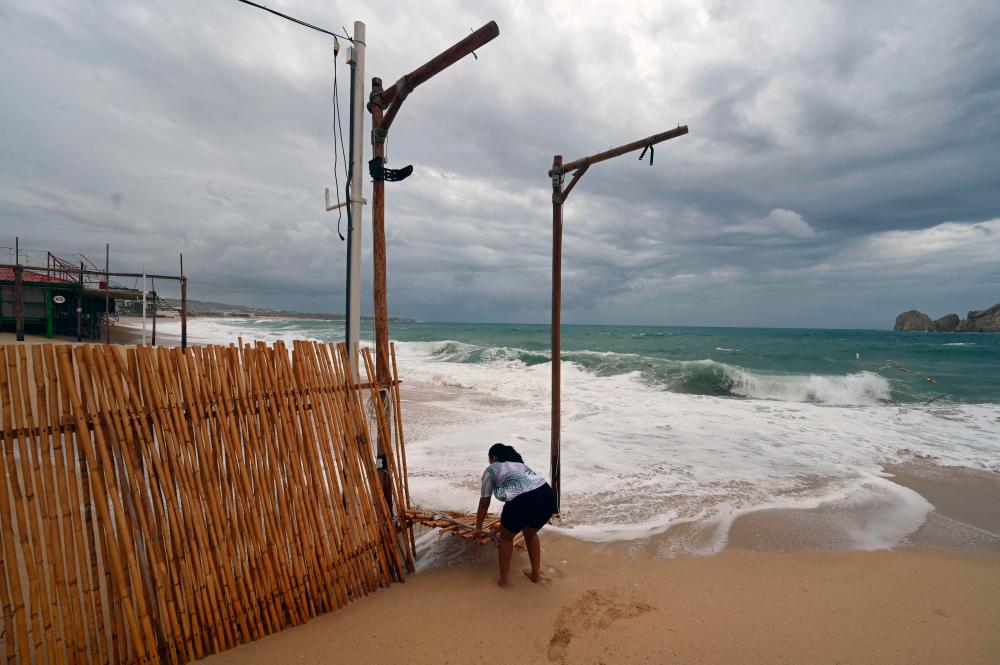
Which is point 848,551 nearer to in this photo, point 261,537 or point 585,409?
point 261,537

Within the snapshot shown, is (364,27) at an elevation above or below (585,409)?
above

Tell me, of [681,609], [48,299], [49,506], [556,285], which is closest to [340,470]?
[49,506]

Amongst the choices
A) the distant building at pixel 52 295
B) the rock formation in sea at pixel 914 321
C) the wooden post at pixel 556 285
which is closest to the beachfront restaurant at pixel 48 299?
the distant building at pixel 52 295

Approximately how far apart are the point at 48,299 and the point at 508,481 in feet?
84.6

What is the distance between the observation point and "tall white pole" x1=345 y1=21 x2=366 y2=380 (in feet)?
12.0

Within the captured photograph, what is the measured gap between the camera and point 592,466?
6.89m

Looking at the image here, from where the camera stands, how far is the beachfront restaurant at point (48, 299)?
19.7 m

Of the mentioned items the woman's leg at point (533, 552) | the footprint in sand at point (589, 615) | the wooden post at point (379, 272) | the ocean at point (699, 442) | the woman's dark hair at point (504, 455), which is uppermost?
the wooden post at point (379, 272)

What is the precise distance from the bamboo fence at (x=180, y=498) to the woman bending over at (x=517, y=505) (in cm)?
83

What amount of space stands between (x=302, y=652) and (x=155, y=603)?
2.68 ft

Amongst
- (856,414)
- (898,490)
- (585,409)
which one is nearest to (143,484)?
(898,490)

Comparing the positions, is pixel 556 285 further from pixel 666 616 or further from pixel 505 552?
pixel 666 616

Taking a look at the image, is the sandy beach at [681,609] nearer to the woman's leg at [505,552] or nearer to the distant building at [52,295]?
the woman's leg at [505,552]

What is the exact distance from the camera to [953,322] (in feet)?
249
